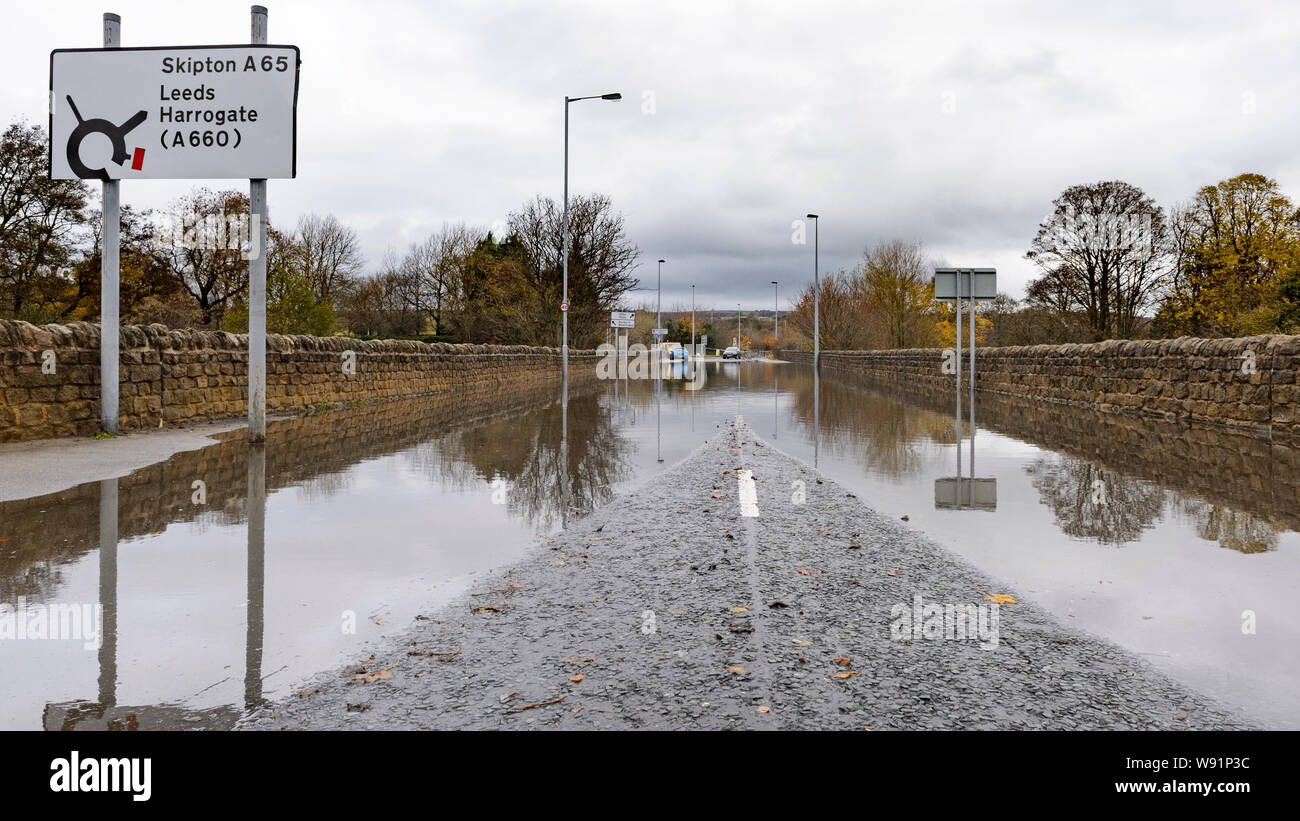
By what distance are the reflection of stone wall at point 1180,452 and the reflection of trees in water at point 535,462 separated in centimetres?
436

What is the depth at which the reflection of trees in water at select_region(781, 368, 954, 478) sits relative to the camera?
10984mm

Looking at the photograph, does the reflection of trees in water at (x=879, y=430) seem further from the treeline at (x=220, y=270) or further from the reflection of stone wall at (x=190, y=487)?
the treeline at (x=220, y=270)

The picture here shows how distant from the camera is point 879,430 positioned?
14.9 m

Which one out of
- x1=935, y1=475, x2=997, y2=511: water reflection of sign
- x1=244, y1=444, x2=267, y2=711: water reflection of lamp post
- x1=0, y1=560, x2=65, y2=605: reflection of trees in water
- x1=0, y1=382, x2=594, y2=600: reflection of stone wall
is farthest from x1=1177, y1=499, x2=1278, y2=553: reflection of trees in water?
x1=0, y1=560, x2=65, y2=605: reflection of trees in water

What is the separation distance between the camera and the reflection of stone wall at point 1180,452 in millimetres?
7996

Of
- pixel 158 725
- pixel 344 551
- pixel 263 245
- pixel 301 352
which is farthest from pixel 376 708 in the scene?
pixel 301 352

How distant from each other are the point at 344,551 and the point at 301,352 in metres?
12.7

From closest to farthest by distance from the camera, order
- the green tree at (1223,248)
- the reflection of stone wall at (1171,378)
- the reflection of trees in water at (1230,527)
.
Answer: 1. the reflection of trees in water at (1230,527)
2. the reflection of stone wall at (1171,378)
3. the green tree at (1223,248)

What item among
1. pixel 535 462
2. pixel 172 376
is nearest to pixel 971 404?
pixel 535 462

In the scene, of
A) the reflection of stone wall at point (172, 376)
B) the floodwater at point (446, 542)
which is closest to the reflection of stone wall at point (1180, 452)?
the floodwater at point (446, 542)

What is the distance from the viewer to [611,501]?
779cm

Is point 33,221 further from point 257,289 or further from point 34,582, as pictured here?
point 34,582

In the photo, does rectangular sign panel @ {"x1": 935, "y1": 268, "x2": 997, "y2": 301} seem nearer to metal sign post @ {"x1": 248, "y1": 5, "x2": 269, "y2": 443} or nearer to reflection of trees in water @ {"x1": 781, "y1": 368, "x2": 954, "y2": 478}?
reflection of trees in water @ {"x1": 781, "y1": 368, "x2": 954, "y2": 478}

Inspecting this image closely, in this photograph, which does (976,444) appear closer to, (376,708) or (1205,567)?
(1205,567)
